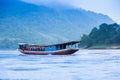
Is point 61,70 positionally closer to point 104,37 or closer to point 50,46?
point 50,46

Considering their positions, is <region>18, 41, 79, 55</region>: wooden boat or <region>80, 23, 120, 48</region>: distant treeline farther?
<region>80, 23, 120, 48</region>: distant treeline

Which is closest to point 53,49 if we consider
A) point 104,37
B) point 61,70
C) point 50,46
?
point 50,46

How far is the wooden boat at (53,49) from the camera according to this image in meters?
87.9

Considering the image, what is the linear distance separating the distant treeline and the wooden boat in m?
82.1

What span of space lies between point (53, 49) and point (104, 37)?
97392 mm

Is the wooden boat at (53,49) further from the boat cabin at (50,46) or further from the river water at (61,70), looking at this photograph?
the river water at (61,70)

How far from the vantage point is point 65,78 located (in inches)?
1251

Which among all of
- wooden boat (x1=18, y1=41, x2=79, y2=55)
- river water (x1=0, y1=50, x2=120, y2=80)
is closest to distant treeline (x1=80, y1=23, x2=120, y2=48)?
wooden boat (x1=18, y1=41, x2=79, y2=55)

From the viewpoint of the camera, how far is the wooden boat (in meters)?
87.9

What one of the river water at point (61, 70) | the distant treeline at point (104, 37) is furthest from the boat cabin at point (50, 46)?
the distant treeline at point (104, 37)

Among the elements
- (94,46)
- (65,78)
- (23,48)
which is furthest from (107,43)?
(65,78)

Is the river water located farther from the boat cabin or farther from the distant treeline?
the distant treeline

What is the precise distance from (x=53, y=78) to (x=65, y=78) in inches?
48.6

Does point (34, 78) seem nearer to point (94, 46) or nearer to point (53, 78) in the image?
point (53, 78)
